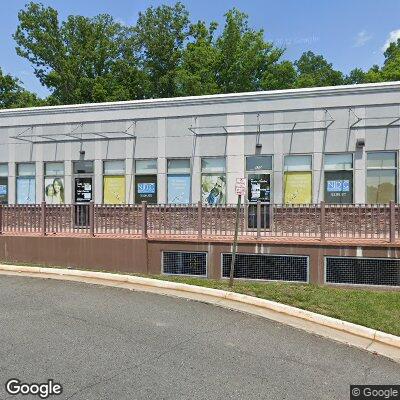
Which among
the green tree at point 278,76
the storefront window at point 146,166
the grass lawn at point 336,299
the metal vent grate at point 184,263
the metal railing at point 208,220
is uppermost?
the green tree at point 278,76

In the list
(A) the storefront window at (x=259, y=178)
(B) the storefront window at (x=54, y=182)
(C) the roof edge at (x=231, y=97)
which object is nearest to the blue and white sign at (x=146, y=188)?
(C) the roof edge at (x=231, y=97)

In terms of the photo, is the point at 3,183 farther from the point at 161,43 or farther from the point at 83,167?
the point at 161,43

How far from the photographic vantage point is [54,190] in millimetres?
17203

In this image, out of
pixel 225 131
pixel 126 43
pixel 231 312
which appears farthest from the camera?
pixel 126 43

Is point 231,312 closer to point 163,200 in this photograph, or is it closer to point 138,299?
point 138,299

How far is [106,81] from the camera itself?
105ft

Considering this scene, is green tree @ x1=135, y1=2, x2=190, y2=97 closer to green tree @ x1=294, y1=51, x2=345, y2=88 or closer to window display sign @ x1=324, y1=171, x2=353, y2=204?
green tree @ x1=294, y1=51, x2=345, y2=88

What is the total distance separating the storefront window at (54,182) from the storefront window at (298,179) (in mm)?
8844

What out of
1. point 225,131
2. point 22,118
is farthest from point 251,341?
point 22,118

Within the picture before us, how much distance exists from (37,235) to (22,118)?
7.56 metres

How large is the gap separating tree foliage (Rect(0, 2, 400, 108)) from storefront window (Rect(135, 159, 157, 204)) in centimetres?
1555

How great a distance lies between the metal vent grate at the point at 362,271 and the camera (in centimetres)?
923

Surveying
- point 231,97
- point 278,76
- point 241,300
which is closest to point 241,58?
point 278,76

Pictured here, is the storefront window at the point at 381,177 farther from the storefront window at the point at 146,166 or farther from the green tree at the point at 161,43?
the green tree at the point at 161,43
